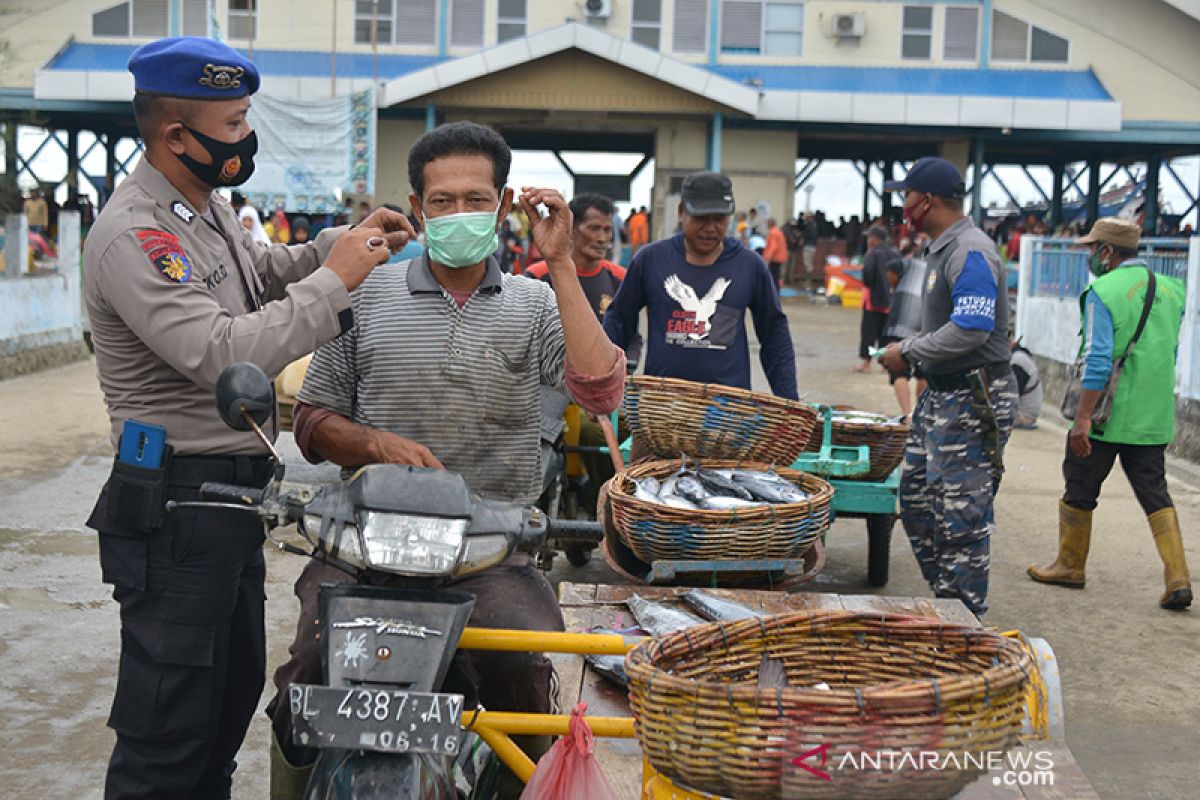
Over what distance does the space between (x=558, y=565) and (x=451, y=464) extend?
454 centimetres

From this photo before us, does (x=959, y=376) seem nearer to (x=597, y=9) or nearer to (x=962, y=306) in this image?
(x=962, y=306)

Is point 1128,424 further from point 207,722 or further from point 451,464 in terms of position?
point 207,722

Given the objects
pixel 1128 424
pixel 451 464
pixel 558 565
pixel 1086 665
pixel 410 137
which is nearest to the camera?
pixel 451 464

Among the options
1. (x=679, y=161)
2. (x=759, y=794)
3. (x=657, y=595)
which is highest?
(x=679, y=161)

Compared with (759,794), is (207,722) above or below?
below

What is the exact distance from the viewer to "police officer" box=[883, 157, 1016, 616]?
6.02 m

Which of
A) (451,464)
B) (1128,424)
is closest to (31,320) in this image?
(1128,424)

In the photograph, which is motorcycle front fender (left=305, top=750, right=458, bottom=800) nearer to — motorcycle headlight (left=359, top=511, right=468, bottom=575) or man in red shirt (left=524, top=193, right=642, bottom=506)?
motorcycle headlight (left=359, top=511, right=468, bottom=575)

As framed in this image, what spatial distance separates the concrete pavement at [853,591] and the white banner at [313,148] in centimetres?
1686

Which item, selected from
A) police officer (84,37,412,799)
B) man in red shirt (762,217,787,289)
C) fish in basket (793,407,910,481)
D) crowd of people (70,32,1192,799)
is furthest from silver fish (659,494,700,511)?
man in red shirt (762,217,787,289)

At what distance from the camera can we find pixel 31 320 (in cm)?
1524

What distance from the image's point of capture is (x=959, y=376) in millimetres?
6145

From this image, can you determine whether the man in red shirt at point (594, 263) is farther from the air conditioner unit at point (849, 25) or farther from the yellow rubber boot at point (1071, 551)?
the air conditioner unit at point (849, 25)

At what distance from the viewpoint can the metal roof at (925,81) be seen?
99.5 ft
